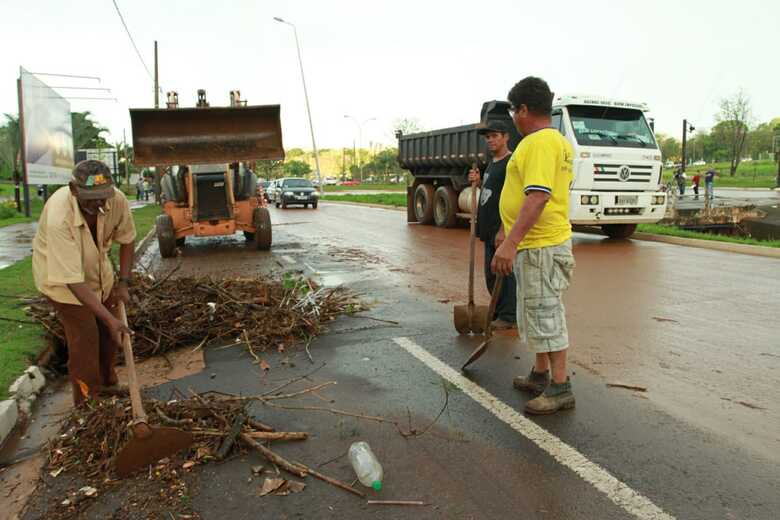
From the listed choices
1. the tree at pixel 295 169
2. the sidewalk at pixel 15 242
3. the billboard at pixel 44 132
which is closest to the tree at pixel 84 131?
the billboard at pixel 44 132

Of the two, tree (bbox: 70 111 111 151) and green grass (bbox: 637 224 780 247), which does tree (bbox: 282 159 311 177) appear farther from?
green grass (bbox: 637 224 780 247)

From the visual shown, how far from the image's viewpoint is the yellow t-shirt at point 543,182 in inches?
139

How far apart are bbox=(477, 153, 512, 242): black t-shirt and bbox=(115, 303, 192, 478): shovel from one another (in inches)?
133

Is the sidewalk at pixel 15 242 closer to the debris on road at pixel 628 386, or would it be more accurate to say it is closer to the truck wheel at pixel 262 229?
the truck wheel at pixel 262 229

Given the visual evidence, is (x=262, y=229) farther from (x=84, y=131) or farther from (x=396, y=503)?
(x=84, y=131)

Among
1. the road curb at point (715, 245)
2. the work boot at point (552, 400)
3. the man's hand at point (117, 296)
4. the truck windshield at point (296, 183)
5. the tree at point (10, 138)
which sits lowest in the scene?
the work boot at point (552, 400)

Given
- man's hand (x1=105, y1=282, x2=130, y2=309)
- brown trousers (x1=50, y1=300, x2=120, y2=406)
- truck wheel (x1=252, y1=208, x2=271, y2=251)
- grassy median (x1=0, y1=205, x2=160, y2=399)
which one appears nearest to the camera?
brown trousers (x1=50, y1=300, x2=120, y2=406)

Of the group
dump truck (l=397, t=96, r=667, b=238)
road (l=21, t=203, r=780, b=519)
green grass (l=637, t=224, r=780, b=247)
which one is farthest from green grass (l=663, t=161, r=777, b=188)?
road (l=21, t=203, r=780, b=519)

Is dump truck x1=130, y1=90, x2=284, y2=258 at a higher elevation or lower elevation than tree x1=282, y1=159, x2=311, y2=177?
lower

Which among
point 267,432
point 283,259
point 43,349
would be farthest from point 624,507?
point 283,259

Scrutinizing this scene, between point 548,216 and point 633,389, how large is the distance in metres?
1.42

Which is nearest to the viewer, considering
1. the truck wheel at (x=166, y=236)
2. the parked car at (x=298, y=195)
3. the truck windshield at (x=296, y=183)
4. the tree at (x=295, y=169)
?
the truck wheel at (x=166, y=236)

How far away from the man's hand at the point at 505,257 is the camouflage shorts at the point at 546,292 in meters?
0.16

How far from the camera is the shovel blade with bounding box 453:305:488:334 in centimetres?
559
